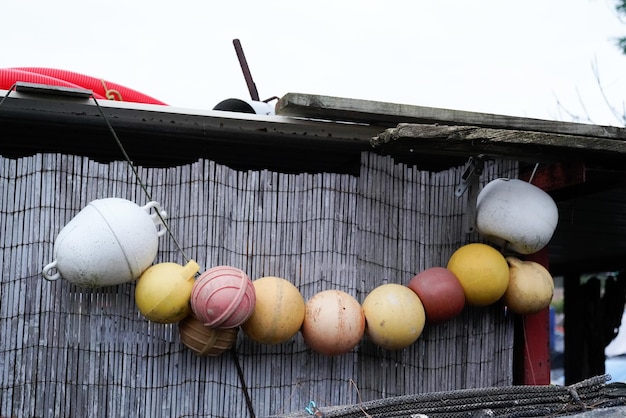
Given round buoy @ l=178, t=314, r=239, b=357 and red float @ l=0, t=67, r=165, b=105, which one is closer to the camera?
round buoy @ l=178, t=314, r=239, b=357

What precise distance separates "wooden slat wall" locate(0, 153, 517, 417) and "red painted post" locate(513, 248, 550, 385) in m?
0.35

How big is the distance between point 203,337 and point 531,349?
8.96 feet

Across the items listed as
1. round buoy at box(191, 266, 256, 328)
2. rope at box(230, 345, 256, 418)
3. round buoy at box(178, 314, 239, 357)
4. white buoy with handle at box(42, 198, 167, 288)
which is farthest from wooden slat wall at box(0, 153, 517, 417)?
round buoy at box(191, 266, 256, 328)

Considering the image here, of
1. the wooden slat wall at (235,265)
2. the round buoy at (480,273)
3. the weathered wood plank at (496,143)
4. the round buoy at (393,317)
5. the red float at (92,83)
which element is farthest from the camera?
the red float at (92,83)

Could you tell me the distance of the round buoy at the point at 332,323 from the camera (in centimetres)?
523

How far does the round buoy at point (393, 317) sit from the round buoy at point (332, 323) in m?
0.10

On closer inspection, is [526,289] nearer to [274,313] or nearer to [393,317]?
[393,317]

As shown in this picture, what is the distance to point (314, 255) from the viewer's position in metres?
5.61

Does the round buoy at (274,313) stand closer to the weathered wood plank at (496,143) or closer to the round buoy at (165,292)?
the round buoy at (165,292)

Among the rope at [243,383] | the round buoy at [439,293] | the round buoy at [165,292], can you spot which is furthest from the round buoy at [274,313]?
the round buoy at [439,293]

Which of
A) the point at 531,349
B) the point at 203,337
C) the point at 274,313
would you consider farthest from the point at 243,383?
the point at 531,349

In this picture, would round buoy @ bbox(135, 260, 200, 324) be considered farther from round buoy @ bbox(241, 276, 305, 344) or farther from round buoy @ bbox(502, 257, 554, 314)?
round buoy @ bbox(502, 257, 554, 314)

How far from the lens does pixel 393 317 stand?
17.5 ft

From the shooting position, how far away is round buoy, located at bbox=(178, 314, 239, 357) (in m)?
5.12
